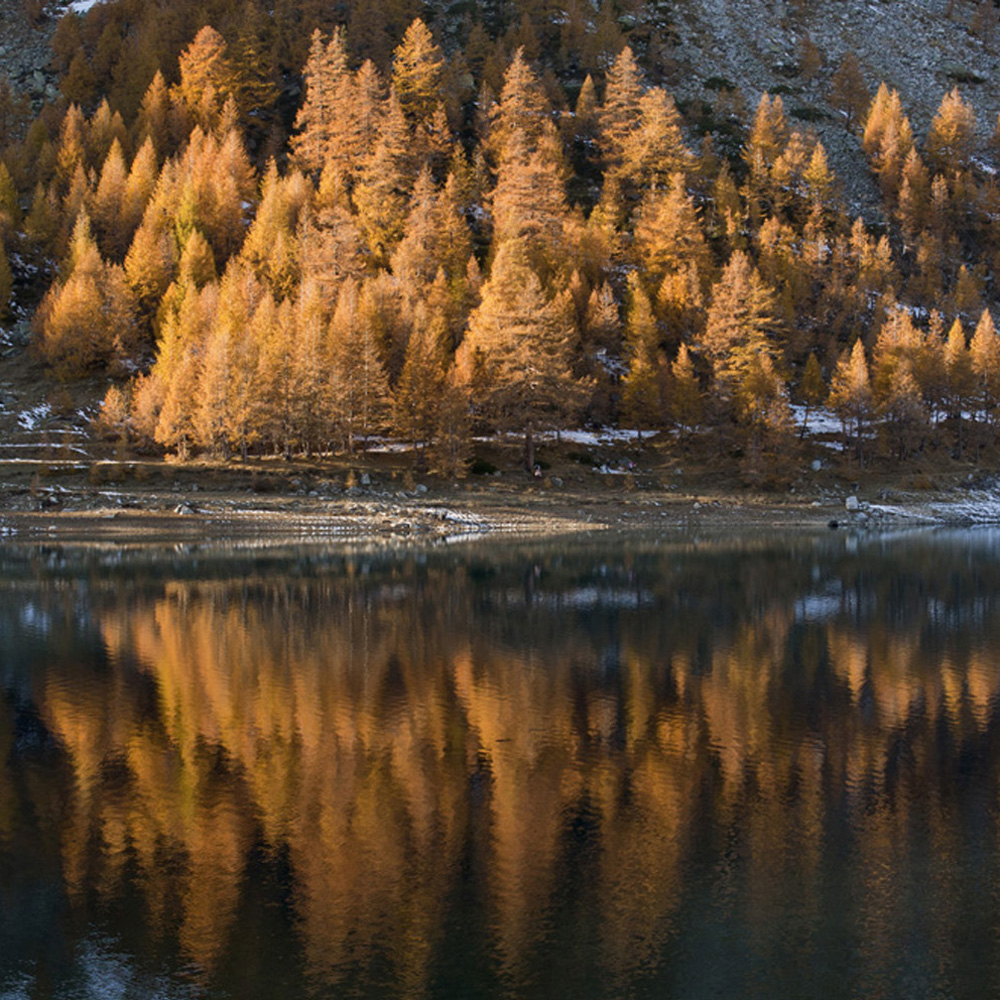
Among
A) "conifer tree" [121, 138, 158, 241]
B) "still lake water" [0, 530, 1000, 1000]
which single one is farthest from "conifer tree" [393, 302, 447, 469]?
"conifer tree" [121, 138, 158, 241]

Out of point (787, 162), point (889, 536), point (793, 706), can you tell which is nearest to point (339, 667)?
point (793, 706)

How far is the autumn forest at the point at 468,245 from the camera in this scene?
8119 cm

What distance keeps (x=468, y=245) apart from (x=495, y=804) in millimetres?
91505

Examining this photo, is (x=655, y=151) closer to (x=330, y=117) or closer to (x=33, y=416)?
(x=330, y=117)

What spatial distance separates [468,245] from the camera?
341 ft

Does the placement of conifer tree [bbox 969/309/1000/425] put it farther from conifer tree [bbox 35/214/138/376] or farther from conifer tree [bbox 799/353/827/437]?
conifer tree [bbox 35/214/138/376]

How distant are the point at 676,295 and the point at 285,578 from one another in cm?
6317

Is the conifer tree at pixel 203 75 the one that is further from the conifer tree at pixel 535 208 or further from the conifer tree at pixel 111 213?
the conifer tree at pixel 535 208

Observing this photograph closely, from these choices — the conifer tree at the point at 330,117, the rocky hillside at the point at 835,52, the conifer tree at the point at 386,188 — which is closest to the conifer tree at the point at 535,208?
the conifer tree at the point at 386,188

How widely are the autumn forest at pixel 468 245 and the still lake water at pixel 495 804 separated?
45317mm

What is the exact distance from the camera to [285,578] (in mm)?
44625

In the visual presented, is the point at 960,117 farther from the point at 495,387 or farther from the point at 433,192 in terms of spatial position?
the point at 495,387

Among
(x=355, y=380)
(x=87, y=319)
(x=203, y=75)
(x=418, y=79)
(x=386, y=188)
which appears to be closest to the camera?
(x=355, y=380)

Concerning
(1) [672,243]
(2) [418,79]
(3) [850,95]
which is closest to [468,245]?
(1) [672,243]
